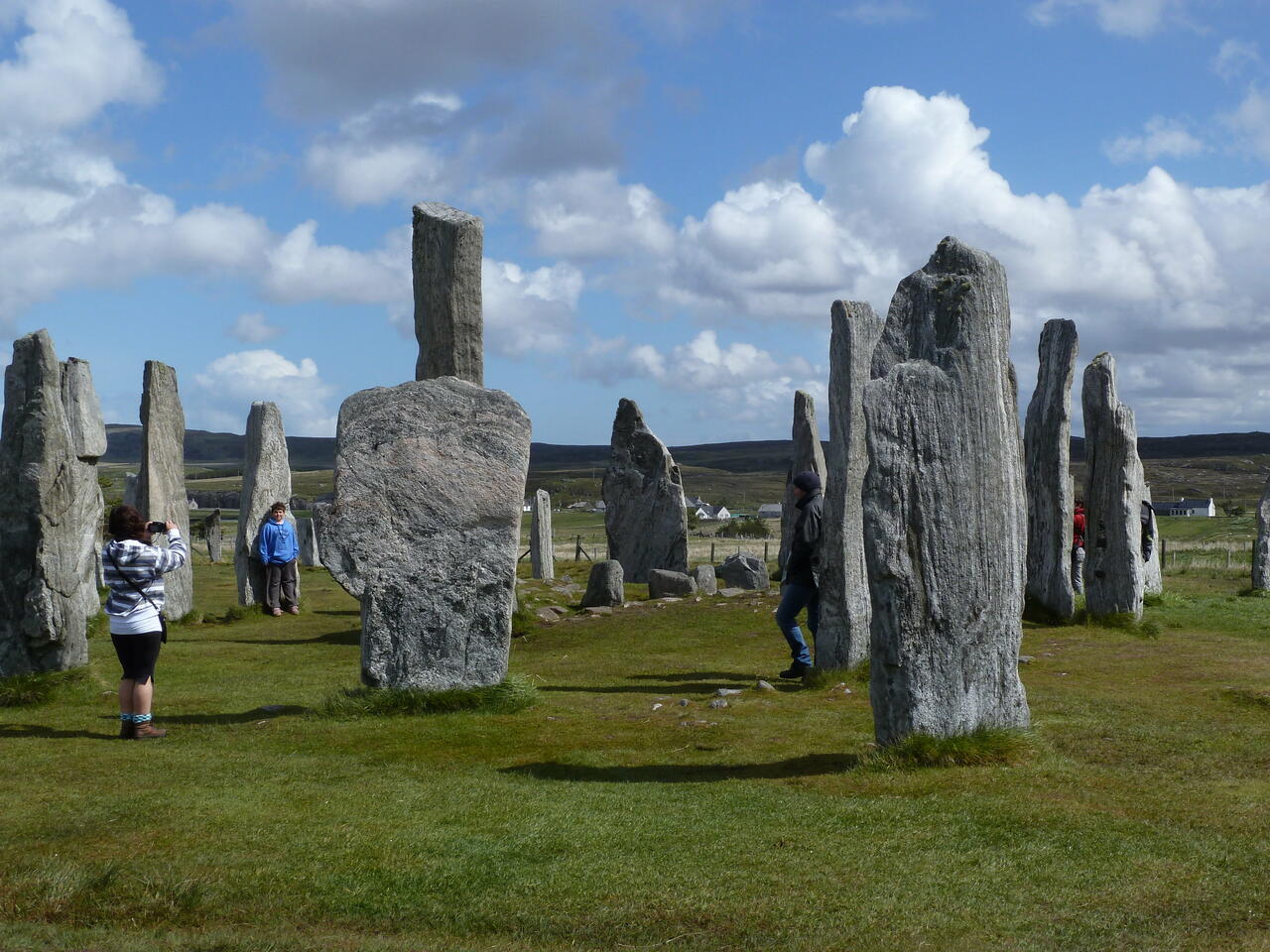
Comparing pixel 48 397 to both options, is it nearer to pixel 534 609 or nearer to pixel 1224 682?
pixel 534 609

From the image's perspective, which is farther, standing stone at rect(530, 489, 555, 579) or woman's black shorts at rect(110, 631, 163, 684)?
standing stone at rect(530, 489, 555, 579)

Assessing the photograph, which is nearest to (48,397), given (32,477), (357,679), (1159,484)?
(32,477)

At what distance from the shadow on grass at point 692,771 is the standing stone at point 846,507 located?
3.85m

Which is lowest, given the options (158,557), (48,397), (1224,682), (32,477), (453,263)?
(1224,682)

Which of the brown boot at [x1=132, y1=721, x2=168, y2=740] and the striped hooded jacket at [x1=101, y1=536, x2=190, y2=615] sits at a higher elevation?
the striped hooded jacket at [x1=101, y1=536, x2=190, y2=615]

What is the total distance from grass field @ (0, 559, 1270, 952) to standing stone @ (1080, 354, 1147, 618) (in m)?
5.39

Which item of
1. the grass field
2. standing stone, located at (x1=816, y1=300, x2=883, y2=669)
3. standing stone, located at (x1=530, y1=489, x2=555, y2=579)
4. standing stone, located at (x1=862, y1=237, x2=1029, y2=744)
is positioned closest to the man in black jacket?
standing stone, located at (x1=816, y1=300, x2=883, y2=669)

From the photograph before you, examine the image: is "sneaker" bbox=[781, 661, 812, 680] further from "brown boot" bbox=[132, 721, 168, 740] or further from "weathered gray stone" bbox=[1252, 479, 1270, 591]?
"weathered gray stone" bbox=[1252, 479, 1270, 591]

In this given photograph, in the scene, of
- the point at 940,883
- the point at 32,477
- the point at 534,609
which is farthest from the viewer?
the point at 534,609

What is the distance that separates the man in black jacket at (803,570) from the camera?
1296 cm

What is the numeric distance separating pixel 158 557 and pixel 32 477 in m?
2.18

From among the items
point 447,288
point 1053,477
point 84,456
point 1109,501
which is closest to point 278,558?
point 447,288

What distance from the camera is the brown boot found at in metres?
10.2

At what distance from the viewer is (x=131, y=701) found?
33.6 ft
